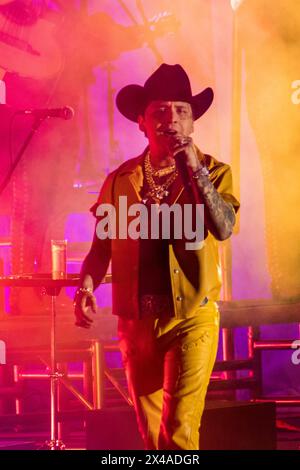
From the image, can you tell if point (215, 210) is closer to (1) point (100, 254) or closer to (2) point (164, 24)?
(1) point (100, 254)

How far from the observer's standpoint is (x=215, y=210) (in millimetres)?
3254

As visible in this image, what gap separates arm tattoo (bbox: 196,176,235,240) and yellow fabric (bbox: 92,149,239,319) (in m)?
0.18

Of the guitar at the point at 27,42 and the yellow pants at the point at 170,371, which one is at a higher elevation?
the guitar at the point at 27,42

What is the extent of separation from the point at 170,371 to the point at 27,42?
490 cm

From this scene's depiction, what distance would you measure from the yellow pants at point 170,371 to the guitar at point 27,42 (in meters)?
4.30

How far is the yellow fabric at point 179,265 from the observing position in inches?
134

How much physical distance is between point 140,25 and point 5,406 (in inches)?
148

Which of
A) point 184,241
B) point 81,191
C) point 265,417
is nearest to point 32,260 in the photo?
point 81,191

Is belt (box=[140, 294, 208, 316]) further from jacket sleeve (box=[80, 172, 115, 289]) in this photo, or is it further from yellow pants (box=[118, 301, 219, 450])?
jacket sleeve (box=[80, 172, 115, 289])

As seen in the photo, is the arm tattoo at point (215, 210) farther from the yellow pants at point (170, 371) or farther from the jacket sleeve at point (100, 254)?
the jacket sleeve at point (100, 254)

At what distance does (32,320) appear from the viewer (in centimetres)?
593

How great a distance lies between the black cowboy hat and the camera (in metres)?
3.61

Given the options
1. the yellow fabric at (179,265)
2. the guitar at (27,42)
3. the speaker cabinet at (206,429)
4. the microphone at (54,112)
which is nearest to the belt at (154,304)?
the yellow fabric at (179,265)

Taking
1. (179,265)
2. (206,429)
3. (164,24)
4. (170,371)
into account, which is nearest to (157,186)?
(179,265)
